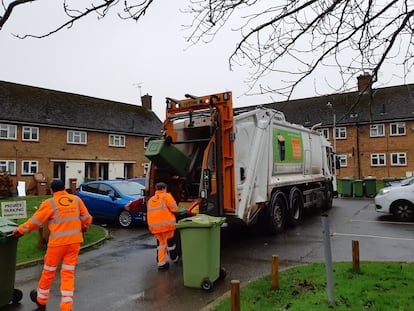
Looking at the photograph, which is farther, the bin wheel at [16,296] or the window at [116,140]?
the window at [116,140]

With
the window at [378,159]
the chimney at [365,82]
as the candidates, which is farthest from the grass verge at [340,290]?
the window at [378,159]

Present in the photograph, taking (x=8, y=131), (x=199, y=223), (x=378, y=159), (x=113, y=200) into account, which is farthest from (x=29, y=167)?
(x=378, y=159)

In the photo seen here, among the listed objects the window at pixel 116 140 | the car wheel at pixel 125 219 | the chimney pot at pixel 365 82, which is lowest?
the car wheel at pixel 125 219

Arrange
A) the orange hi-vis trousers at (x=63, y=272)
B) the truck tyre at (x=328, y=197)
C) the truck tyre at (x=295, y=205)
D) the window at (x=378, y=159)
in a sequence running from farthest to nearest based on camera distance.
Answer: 1. the window at (x=378, y=159)
2. the truck tyre at (x=328, y=197)
3. the truck tyre at (x=295, y=205)
4. the orange hi-vis trousers at (x=63, y=272)

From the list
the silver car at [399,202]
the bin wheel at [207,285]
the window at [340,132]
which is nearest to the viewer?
the bin wheel at [207,285]

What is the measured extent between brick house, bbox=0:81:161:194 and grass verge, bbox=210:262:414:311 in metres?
22.8

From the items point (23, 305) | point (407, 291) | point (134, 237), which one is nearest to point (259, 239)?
point (134, 237)

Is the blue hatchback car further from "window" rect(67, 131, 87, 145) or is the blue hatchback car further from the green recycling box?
"window" rect(67, 131, 87, 145)

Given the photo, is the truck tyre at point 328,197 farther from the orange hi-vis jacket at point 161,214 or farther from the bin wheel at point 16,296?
the bin wheel at point 16,296

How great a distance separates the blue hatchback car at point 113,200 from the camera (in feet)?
37.6

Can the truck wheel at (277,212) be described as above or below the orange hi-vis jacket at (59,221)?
Result: below

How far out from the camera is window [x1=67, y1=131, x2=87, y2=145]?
28703mm

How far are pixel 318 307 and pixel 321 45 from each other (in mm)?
2871

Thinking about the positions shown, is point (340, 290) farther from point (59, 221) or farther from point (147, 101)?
point (147, 101)
